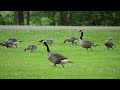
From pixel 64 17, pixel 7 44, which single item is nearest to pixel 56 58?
pixel 64 17

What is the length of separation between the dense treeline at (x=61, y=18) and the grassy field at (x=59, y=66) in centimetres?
14

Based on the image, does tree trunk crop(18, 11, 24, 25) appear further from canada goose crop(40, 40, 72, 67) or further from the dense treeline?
canada goose crop(40, 40, 72, 67)

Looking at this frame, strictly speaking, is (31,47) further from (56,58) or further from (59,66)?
(59,66)

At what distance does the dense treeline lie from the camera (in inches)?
360

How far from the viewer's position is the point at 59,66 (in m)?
9.21

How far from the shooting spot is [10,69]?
911 centimetres

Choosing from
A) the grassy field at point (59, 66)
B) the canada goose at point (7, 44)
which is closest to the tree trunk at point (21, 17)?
the grassy field at point (59, 66)

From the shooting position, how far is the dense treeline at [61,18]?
30.0 ft

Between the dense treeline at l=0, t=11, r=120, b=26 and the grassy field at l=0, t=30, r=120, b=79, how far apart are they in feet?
0.48

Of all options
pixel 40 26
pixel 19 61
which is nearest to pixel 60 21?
pixel 40 26

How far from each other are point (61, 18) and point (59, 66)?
79cm

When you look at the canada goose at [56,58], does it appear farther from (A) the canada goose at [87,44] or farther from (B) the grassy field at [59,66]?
(A) the canada goose at [87,44]

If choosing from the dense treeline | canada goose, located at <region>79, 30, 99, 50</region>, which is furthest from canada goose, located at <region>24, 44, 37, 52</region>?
canada goose, located at <region>79, 30, 99, 50</region>
